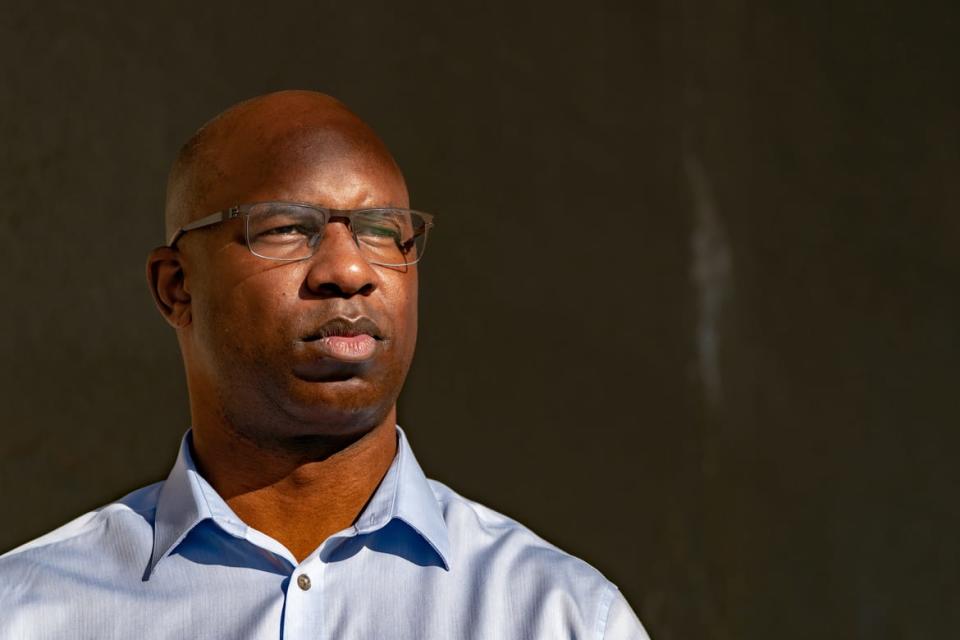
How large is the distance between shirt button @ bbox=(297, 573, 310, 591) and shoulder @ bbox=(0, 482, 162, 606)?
21 cm

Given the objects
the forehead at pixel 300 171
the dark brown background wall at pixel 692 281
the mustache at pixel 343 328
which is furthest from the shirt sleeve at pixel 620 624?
the dark brown background wall at pixel 692 281

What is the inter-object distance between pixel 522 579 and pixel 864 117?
1624 mm

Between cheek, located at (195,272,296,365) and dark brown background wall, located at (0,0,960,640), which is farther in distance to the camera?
dark brown background wall, located at (0,0,960,640)

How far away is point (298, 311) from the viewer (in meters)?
1.56

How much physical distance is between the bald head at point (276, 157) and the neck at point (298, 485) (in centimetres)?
29

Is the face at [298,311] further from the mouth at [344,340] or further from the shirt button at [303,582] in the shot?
the shirt button at [303,582]

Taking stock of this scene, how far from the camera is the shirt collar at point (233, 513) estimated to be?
1613mm

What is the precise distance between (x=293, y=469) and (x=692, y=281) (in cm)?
145

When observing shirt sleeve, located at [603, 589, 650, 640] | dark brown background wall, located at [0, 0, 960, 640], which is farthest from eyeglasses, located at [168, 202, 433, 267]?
dark brown background wall, located at [0, 0, 960, 640]

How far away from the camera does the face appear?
1.57 meters

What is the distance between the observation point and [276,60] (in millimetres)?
2594

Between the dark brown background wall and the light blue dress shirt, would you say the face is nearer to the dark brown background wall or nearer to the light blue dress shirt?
the light blue dress shirt

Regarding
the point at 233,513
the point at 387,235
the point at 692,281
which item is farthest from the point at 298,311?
the point at 692,281

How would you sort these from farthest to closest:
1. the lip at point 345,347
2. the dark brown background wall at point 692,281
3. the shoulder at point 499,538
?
1. the dark brown background wall at point 692,281
2. the shoulder at point 499,538
3. the lip at point 345,347
